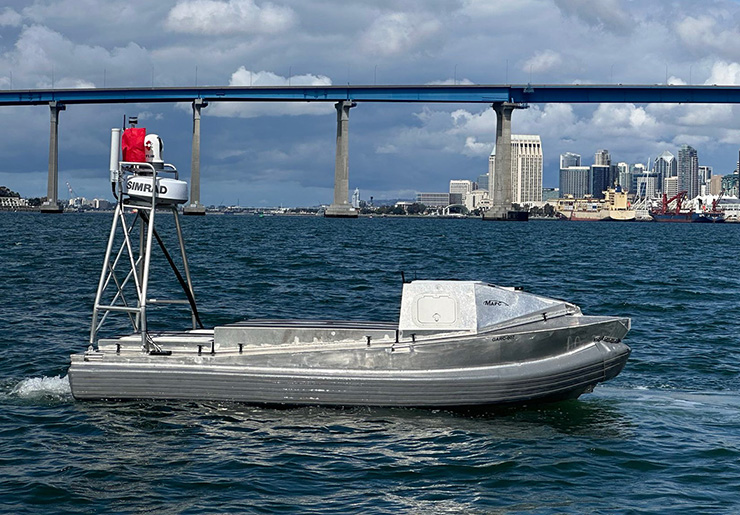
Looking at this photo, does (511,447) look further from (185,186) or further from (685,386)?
(185,186)

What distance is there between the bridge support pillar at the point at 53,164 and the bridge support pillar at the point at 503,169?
6616 centimetres

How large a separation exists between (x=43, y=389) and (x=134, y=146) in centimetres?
395

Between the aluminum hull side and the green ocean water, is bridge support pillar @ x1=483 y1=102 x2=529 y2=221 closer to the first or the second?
the green ocean water

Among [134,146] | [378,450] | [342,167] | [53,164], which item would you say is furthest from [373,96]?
[378,450]

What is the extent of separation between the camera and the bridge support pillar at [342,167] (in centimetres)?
12450

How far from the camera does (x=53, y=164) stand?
144 m

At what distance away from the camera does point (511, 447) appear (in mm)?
10883

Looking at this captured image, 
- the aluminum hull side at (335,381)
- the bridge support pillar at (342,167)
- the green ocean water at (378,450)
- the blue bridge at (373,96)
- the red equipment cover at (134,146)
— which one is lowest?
the green ocean water at (378,450)

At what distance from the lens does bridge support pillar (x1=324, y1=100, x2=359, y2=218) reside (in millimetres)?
124500

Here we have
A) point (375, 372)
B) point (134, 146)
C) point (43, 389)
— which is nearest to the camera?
point (375, 372)

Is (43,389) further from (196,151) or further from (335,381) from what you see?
(196,151)

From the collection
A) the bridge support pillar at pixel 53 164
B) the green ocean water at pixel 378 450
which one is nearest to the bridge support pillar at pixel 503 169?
the bridge support pillar at pixel 53 164

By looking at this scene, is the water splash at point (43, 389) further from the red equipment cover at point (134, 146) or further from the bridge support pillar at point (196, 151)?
the bridge support pillar at point (196, 151)

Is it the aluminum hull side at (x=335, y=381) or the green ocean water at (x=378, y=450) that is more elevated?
the aluminum hull side at (x=335, y=381)
